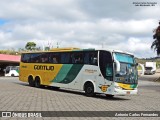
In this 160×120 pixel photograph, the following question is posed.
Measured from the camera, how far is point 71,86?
2352 centimetres

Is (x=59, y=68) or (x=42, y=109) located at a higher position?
(x=59, y=68)

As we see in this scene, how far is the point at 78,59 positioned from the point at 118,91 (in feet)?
13.8

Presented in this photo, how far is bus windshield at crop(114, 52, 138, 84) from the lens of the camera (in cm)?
2006

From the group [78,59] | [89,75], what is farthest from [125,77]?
[78,59]

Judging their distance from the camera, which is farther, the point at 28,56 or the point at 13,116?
the point at 28,56

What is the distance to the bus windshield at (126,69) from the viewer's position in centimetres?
2006

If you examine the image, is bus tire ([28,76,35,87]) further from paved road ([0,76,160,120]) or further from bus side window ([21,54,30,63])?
paved road ([0,76,160,120])

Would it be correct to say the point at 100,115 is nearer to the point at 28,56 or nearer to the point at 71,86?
the point at 71,86

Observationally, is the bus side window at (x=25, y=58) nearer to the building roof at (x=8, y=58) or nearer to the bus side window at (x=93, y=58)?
the bus side window at (x=93, y=58)

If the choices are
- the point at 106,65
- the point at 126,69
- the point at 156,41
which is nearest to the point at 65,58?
the point at 106,65

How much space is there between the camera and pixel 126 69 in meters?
20.4

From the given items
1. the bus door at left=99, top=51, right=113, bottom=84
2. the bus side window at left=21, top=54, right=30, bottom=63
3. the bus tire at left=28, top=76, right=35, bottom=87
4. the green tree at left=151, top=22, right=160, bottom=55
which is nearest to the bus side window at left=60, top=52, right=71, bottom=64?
the bus door at left=99, top=51, right=113, bottom=84

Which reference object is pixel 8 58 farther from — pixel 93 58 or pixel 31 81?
pixel 93 58

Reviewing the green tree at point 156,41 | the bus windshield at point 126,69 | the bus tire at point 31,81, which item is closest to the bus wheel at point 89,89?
the bus windshield at point 126,69
